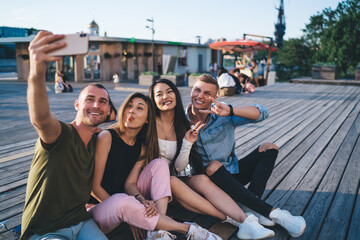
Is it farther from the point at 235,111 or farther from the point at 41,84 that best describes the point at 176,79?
the point at 41,84

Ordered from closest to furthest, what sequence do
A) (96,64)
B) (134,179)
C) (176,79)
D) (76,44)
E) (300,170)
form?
(76,44) → (134,179) → (300,170) → (176,79) → (96,64)

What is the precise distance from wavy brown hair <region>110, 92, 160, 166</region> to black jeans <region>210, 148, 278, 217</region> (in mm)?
531

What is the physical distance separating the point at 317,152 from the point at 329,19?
66.5ft

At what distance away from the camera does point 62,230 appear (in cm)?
181

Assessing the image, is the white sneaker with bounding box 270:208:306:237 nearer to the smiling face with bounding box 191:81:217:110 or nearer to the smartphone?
the smiling face with bounding box 191:81:217:110

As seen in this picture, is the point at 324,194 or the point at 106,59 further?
the point at 106,59

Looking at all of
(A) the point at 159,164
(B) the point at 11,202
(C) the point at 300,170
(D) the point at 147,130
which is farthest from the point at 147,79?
(A) the point at 159,164

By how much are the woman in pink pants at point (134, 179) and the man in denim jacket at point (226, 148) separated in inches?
17.3

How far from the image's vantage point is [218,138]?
8.79 feet

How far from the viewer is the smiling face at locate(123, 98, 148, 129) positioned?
7.53 feet

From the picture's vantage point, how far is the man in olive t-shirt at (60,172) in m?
1.54

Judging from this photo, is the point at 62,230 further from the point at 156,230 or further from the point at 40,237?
the point at 156,230

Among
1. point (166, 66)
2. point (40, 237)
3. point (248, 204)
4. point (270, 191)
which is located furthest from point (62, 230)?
point (166, 66)

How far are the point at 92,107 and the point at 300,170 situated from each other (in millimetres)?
2727
